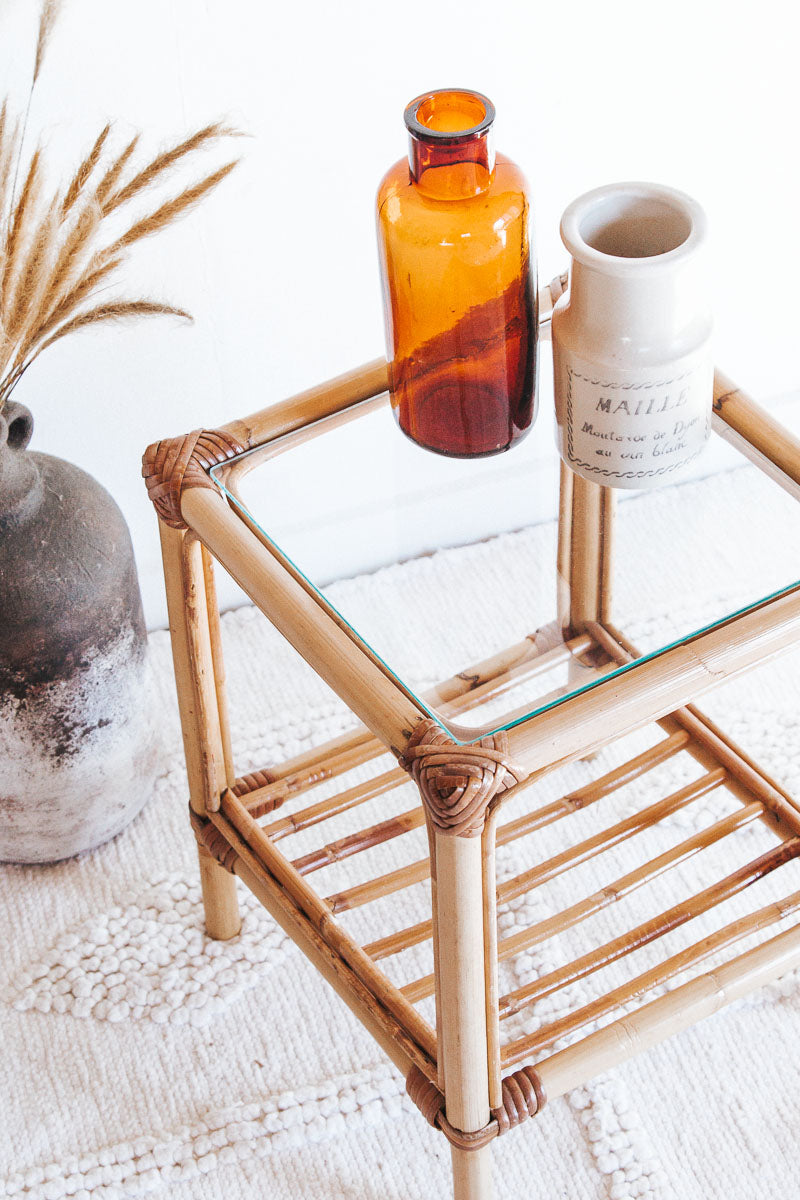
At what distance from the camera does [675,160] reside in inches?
45.2

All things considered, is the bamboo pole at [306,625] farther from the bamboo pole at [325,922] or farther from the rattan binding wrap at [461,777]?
the bamboo pole at [325,922]

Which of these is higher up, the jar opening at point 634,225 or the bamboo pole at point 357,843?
the jar opening at point 634,225

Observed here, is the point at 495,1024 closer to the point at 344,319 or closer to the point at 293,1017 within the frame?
the point at 293,1017

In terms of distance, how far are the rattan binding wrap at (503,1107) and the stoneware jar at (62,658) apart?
1.29 feet

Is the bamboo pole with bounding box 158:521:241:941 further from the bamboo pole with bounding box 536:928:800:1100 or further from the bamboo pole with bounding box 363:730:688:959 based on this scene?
the bamboo pole with bounding box 536:928:800:1100

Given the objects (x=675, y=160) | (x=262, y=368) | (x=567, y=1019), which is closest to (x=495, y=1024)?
(x=567, y=1019)

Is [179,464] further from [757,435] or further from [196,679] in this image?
[757,435]

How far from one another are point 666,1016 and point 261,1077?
0.32 meters

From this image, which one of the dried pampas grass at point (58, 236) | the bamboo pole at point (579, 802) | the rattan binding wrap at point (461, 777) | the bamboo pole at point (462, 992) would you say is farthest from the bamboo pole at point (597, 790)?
the dried pampas grass at point (58, 236)

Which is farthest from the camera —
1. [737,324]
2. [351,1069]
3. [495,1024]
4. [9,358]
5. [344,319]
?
[737,324]

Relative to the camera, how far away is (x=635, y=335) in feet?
2.14

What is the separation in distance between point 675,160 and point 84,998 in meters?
A: 0.86

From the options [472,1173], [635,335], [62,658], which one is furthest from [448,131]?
[472,1173]

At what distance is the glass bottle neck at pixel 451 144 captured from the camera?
2.09ft
